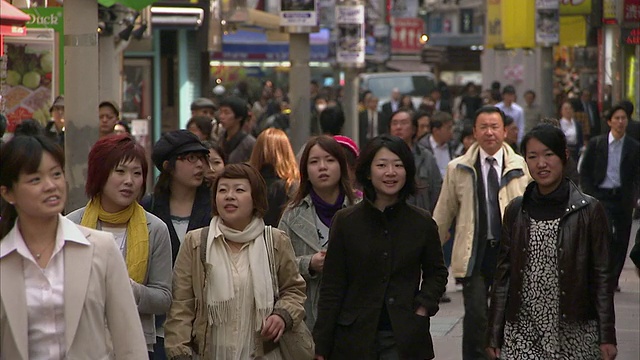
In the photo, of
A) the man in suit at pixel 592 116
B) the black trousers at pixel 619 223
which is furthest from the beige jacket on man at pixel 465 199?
the man in suit at pixel 592 116

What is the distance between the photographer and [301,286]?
249 inches

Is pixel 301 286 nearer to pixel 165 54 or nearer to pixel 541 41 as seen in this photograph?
pixel 165 54

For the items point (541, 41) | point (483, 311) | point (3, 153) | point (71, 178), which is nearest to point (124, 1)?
point (71, 178)

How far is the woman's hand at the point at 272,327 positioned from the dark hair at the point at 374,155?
2.58ft

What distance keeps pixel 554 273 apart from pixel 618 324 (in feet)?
18.3

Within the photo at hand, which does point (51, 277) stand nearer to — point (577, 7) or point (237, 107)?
point (237, 107)

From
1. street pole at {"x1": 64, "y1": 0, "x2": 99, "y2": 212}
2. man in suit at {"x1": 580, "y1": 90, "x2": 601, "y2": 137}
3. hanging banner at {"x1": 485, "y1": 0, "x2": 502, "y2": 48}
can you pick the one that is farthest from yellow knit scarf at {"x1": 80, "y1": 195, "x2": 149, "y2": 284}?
hanging banner at {"x1": 485, "y1": 0, "x2": 502, "y2": 48}

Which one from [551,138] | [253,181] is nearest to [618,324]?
[551,138]

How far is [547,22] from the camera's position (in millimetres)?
25438

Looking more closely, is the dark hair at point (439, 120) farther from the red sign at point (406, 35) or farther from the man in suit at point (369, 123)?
the red sign at point (406, 35)

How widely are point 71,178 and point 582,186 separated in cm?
559

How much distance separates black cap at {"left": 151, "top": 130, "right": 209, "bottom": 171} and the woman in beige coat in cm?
93

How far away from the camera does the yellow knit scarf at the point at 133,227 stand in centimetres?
609

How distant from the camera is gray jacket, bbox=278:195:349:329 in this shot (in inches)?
279
